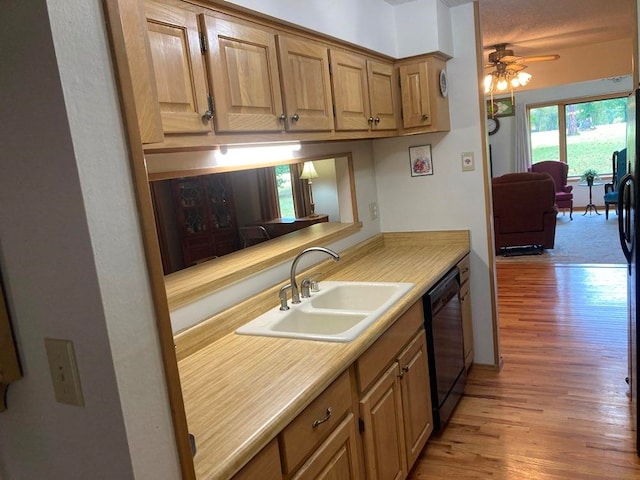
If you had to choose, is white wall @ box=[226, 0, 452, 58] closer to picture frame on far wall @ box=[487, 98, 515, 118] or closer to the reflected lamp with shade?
the reflected lamp with shade

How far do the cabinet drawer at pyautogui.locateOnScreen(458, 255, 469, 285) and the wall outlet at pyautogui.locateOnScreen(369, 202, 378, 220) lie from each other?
0.66m

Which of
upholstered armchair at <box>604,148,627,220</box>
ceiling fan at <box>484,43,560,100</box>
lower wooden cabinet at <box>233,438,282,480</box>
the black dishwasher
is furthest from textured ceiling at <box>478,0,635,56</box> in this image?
upholstered armchair at <box>604,148,627,220</box>

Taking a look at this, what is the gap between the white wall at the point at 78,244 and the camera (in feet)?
2.70

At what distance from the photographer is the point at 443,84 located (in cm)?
307

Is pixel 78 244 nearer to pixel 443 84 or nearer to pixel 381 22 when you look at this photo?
pixel 381 22

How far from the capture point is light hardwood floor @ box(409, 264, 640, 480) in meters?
2.38

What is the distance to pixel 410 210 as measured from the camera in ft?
11.3

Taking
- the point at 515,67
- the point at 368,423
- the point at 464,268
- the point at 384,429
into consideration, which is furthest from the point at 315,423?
the point at 515,67

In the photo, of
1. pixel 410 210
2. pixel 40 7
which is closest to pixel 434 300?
pixel 410 210

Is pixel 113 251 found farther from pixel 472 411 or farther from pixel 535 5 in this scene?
pixel 535 5

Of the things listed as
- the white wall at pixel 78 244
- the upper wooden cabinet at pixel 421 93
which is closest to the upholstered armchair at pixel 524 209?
the upper wooden cabinet at pixel 421 93

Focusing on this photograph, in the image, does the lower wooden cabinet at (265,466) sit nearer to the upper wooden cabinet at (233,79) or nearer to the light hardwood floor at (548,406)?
the upper wooden cabinet at (233,79)

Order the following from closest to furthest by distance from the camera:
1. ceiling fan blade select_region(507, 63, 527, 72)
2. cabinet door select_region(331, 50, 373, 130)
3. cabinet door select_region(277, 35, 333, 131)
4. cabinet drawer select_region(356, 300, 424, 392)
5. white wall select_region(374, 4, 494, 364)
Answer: cabinet drawer select_region(356, 300, 424, 392) → cabinet door select_region(277, 35, 333, 131) → cabinet door select_region(331, 50, 373, 130) → white wall select_region(374, 4, 494, 364) → ceiling fan blade select_region(507, 63, 527, 72)

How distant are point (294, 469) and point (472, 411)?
1795mm
